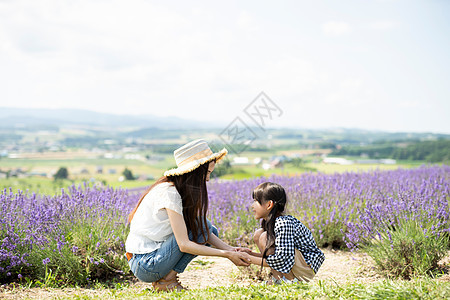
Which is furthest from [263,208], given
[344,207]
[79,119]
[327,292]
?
[79,119]

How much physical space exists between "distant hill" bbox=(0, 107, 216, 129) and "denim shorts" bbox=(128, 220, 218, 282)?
39859mm

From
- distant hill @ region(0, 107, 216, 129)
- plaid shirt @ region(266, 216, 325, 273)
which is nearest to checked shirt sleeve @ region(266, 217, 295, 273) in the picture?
plaid shirt @ region(266, 216, 325, 273)

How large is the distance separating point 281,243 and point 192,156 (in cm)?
76

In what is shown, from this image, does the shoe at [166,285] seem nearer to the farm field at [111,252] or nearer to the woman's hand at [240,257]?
the farm field at [111,252]

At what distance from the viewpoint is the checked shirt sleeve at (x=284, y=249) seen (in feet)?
7.47

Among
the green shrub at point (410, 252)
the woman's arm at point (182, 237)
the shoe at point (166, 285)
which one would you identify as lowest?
the shoe at point (166, 285)

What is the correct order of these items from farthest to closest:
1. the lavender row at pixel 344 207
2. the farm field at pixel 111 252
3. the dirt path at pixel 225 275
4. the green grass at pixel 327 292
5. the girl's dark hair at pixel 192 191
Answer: the lavender row at pixel 344 207, the farm field at pixel 111 252, the dirt path at pixel 225 275, the girl's dark hair at pixel 192 191, the green grass at pixel 327 292

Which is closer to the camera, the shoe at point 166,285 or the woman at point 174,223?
the woman at point 174,223

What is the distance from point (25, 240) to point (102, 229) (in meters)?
0.54

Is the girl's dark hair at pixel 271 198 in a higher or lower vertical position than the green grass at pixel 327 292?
higher

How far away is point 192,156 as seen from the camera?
2383mm

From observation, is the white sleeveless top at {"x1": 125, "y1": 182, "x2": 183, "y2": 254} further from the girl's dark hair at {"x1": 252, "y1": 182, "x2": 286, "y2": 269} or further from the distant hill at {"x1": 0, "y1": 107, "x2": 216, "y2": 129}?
the distant hill at {"x1": 0, "y1": 107, "x2": 216, "y2": 129}

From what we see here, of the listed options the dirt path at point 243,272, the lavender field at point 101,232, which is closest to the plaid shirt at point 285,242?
the dirt path at point 243,272

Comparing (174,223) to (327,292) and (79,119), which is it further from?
(79,119)
